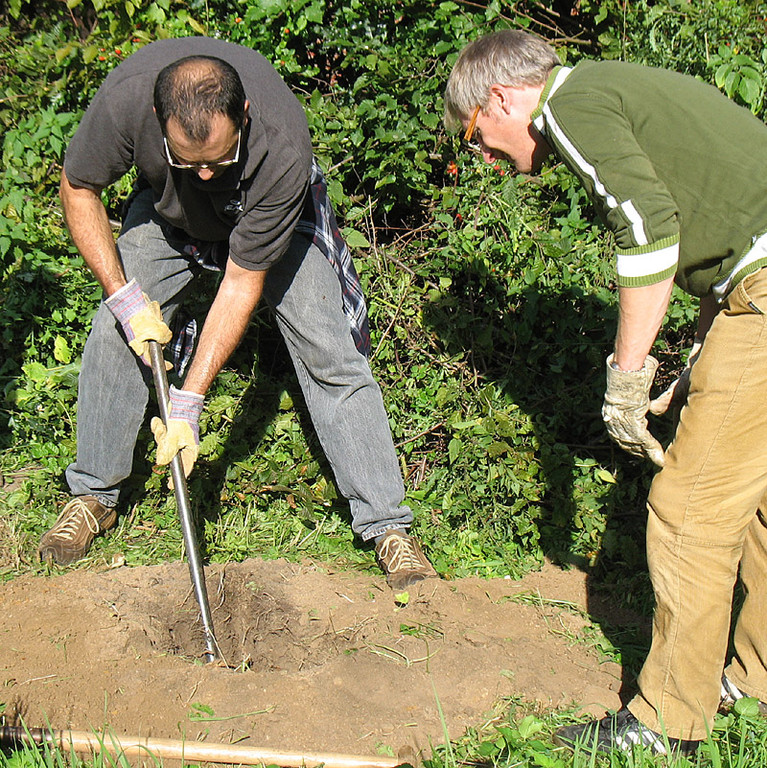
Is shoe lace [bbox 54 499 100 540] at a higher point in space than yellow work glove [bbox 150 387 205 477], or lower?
lower

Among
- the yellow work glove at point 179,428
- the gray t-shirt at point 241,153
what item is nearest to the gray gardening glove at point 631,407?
the gray t-shirt at point 241,153

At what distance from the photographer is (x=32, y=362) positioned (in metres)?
4.32

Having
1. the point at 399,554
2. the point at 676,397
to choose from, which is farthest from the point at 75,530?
the point at 676,397

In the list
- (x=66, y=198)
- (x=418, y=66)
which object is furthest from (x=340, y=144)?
(x=66, y=198)

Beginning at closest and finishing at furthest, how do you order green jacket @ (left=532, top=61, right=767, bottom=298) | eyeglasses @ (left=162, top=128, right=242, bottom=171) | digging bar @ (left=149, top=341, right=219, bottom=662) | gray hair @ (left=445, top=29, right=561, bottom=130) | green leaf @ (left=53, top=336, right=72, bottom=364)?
green jacket @ (left=532, top=61, right=767, bottom=298) → gray hair @ (left=445, top=29, right=561, bottom=130) → eyeglasses @ (left=162, top=128, right=242, bottom=171) → digging bar @ (left=149, top=341, right=219, bottom=662) → green leaf @ (left=53, top=336, right=72, bottom=364)

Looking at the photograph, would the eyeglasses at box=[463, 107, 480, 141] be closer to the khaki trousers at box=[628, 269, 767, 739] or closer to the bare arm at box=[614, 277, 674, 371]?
the bare arm at box=[614, 277, 674, 371]

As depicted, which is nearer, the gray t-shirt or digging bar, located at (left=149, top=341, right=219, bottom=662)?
the gray t-shirt

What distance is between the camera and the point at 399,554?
352cm

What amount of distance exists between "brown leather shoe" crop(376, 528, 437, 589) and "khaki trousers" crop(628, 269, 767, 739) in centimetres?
114

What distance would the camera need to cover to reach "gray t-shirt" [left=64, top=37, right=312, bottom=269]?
301 centimetres

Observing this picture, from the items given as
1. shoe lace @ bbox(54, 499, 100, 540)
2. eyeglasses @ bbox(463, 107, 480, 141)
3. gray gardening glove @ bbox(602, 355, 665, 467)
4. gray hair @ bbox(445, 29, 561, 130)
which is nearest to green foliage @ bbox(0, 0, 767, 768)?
shoe lace @ bbox(54, 499, 100, 540)

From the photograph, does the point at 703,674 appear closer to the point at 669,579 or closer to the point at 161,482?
the point at 669,579

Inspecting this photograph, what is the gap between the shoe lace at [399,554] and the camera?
3.50m

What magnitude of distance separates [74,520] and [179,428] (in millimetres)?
794
